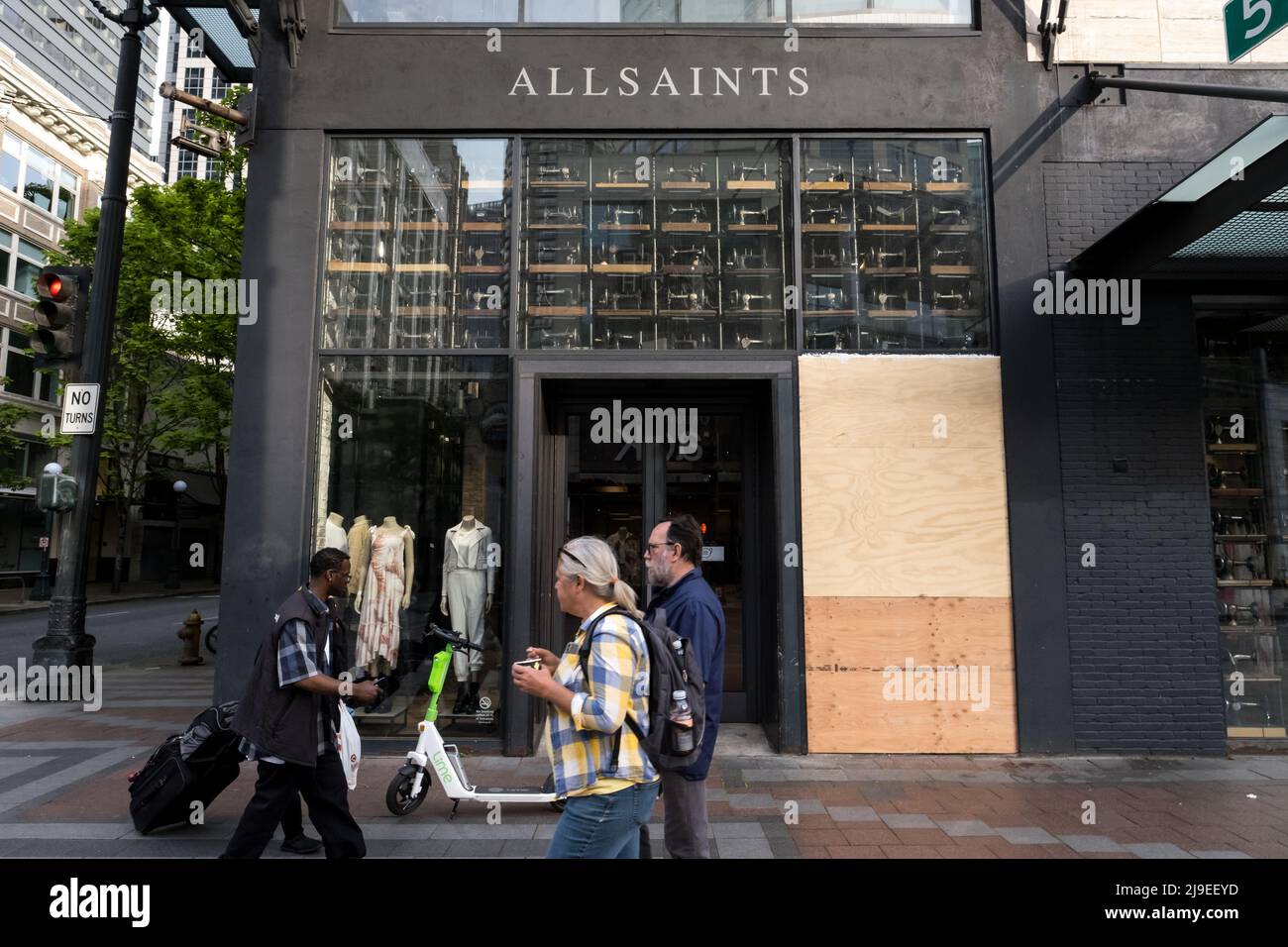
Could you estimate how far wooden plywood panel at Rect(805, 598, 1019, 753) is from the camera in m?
6.91

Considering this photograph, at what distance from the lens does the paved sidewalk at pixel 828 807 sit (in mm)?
4793

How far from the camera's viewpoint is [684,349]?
7652 millimetres

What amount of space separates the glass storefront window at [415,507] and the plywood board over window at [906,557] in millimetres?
3090

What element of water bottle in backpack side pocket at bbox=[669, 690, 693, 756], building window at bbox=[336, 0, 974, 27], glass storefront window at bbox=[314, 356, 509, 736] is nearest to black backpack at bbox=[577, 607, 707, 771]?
water bottle in backpack side pocket at bbox=[669, 690, 693, 756]

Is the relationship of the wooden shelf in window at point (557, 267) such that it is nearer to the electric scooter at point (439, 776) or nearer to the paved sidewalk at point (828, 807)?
the electric scooter at point (439, 776)

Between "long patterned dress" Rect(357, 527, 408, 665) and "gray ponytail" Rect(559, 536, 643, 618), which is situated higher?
"gray ponytail" Rect(559, 536, 643, 618)

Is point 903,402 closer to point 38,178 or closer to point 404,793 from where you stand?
point 404,793

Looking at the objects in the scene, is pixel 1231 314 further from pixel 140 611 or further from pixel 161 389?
pixel 161 389

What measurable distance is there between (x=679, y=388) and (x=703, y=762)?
4.82 meters

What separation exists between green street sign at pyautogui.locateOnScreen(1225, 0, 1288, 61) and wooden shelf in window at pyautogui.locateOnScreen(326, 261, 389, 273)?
792 centimetres

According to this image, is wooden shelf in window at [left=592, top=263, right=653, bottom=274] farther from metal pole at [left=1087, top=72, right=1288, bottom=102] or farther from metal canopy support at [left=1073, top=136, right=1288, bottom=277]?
metal pole at [left=1087, top=72, right=1288, bottom=102]

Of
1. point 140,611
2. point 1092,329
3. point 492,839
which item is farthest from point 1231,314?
point 140,611

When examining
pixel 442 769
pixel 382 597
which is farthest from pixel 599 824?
pixel 382 597

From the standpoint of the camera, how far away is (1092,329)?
7324 mm
